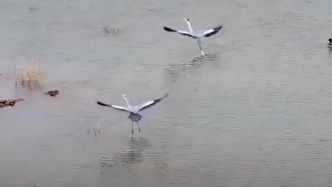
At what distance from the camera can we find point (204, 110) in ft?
16.9

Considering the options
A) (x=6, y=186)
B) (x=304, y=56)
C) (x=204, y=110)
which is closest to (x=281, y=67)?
(x=304, y=56)

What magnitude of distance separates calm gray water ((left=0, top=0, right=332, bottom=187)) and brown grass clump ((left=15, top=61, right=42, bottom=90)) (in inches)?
2.3

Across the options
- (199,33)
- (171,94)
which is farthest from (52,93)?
(199,33)

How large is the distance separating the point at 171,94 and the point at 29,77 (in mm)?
1000

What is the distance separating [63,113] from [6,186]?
3.03 feet

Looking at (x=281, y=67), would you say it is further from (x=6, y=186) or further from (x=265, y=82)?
(x=6, y=186)

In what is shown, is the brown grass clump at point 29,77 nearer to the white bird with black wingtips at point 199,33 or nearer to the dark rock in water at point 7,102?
the dark rock in water at point 7,102

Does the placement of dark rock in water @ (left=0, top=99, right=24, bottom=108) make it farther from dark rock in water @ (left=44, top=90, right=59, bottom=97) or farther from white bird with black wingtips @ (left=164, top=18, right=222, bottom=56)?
white bird with black wingtips @ (left=164, top=18, right=222, bottom=56)

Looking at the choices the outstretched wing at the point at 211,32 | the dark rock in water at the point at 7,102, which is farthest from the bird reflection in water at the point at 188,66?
the dark rock in water at the point at 7,102

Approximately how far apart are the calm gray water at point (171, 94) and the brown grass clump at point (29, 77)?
57 millimetres

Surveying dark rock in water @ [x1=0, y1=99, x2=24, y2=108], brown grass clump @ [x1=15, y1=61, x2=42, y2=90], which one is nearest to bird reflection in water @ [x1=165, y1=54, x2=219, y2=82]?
brown grass clump @ [x1=15, y1=61, x2=42, y2=90]

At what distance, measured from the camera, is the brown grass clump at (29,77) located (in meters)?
5.52

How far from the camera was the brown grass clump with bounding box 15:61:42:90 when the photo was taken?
5.52 meters

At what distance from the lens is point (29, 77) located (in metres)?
5.57
